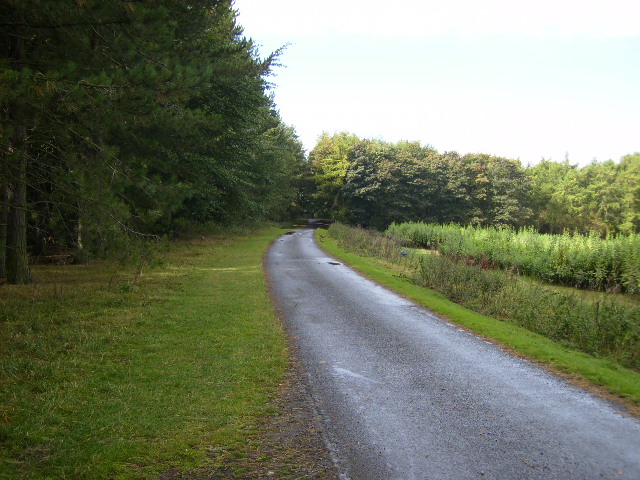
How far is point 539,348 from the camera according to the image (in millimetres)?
7723

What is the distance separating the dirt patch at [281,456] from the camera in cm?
375

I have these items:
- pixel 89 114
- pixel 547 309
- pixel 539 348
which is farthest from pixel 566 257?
pixel 89 114

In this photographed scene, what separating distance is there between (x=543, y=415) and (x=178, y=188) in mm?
8164

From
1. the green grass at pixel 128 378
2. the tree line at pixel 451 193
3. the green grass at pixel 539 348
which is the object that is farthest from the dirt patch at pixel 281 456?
the tree line at pixel 451 193

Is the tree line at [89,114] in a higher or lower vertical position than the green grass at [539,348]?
higher

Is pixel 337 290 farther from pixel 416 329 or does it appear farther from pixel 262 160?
pixel 262 160

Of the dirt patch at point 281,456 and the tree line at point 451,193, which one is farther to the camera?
the tree line at point 451,193

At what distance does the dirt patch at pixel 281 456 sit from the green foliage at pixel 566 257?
43.7 ft

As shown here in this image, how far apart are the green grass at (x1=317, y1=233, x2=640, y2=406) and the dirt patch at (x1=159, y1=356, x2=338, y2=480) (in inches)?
147

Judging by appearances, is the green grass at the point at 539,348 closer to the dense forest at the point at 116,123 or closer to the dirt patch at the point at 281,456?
the dirt patch at the point at 281,456

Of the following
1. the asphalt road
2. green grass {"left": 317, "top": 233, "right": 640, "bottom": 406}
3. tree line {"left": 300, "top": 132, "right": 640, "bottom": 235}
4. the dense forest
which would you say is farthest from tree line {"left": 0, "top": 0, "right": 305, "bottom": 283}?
tree line {"left": 300, "top": 132, "right": 640, "bottom": 235}

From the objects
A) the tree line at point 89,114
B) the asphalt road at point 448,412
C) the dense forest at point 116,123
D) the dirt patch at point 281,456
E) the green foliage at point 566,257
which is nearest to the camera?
the dirt patch at point 281,456

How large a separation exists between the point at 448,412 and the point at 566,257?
18.0 m

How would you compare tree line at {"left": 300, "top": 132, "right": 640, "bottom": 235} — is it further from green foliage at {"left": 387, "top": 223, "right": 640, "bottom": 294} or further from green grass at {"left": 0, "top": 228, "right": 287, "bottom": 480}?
green grass at {"left": 0, "top": 228, "right": 287, "bottom": 480}
